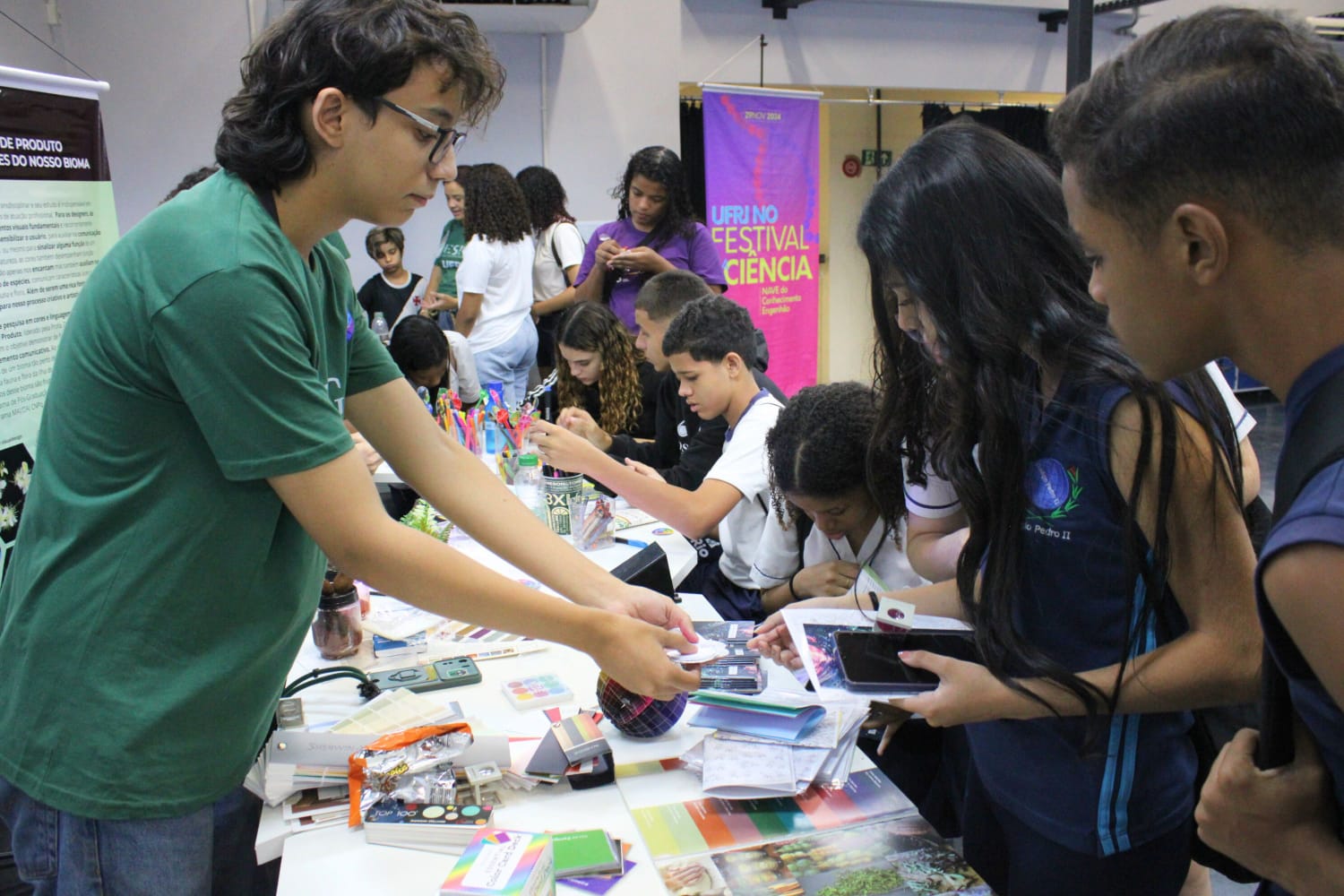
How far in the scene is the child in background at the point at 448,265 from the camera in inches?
221

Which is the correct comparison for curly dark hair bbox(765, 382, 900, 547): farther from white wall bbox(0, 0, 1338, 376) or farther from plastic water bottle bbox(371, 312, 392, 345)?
white wall bbox(0, 0, 1338, 376)

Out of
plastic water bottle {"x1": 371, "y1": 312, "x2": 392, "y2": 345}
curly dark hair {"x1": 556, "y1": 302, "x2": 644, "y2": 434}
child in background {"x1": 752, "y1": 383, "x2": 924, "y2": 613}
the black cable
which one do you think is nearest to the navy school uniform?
child in background {"x1": 752, "y1": 383, "x2": 924, "y2": 613}

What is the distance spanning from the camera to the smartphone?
53.6 inches

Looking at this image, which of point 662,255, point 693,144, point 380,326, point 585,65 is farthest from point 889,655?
point 693,144

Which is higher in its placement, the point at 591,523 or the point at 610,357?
the point at 610,357

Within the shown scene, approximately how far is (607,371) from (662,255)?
846 mm

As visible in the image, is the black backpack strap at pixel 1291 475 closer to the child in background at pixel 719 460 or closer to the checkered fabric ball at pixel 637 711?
the checkered fabric ball at pixel 637 711

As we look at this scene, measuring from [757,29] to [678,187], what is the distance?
311 cm

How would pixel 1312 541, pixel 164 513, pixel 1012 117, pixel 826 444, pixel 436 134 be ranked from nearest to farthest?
pixel 1312 541
pixel 164 513
pixel 436 134
pixel 826 444
pixel 1012 117

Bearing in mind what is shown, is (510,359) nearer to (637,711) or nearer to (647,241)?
(647,241)

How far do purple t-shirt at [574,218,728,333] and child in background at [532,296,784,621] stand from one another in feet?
5.53

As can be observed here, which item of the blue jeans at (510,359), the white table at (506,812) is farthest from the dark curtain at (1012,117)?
the white table at (506,812)

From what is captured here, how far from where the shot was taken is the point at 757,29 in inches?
281

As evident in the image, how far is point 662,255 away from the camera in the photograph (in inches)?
183
